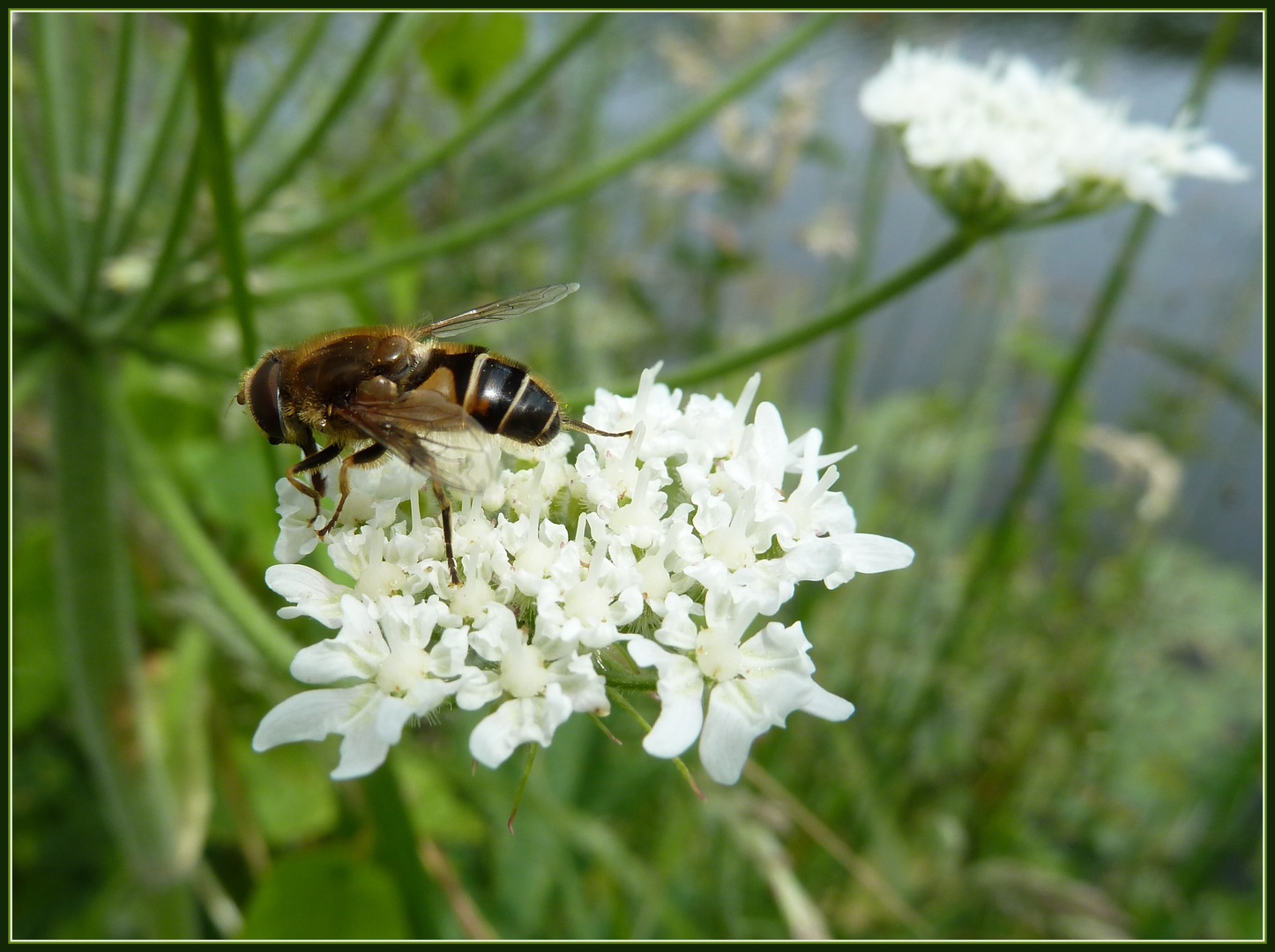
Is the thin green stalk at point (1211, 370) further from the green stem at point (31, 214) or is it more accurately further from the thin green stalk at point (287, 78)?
the green stem at point (31, 214)

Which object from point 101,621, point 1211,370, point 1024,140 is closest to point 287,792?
point 101,621

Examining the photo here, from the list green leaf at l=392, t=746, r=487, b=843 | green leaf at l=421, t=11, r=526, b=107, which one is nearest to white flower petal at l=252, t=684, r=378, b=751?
green leaf at l=392, t=746, r=487, b=843

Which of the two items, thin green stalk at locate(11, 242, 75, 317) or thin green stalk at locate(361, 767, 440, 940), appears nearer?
thin green stalk at locate(361, 767, 440, 940)

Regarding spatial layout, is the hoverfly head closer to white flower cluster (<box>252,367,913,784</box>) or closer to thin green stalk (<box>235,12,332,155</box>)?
white flower cluster (<box>252,367,913,784</box>)

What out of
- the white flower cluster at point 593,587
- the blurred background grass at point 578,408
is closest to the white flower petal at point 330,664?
the white flower cluster at point 593,587

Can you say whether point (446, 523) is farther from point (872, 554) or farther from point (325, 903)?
point (325, 903)

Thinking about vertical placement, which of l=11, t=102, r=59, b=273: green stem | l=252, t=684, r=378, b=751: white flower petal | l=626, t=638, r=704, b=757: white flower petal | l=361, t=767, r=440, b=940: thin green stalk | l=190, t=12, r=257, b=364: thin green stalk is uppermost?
l=190, t=12, r=257, b=364: thin green stalk

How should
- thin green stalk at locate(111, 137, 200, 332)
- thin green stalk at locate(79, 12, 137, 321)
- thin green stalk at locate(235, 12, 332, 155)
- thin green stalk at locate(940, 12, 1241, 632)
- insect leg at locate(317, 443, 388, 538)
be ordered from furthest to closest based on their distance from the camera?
thin green stalk at locate(940, 12, 1241, 632)
thin green stalk at locate(235, 12, 332, 155)
thin green stalk at locate(79, 12, 137, 321)
thin green stalk at locate(111, 137, 200, 332)
insect leg at locate(317, 443, 388, 538)

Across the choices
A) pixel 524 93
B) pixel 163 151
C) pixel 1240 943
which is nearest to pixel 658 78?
pixel 524 93
